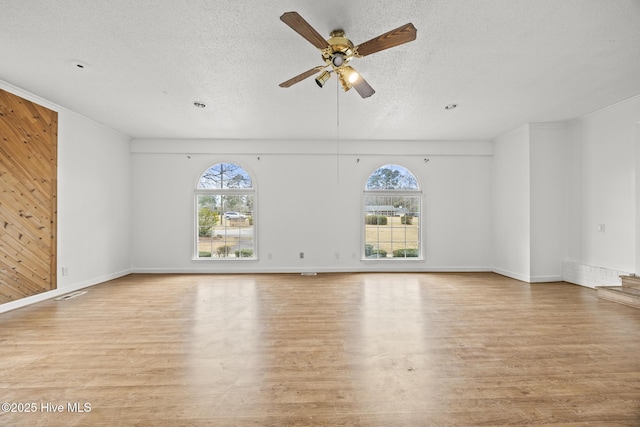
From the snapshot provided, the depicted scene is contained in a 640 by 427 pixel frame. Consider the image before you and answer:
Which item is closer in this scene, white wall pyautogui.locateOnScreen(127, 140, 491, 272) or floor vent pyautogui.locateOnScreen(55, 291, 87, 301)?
floor vent pyautogui.locateOnScreen(55, 291, 87, 301)

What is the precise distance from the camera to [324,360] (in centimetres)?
220

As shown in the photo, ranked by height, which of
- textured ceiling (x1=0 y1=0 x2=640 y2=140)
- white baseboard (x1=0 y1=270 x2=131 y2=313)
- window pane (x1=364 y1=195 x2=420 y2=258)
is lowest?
white baseboard (x1=0 y1=270 x2=131 y2=313)

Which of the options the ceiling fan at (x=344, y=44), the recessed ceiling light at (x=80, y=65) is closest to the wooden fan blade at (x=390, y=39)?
the ceiling fan at (x=344, y=44)

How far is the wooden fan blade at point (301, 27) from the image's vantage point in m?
1.76

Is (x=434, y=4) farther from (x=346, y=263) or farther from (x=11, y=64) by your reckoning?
(x=346, y=263)

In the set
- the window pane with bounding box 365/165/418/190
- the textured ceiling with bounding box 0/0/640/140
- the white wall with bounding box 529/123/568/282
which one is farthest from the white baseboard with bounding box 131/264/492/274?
the textured ceiling with bounding box 0/0/640/140

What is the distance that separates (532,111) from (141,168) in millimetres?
7070

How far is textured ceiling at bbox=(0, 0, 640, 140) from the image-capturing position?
2117mm

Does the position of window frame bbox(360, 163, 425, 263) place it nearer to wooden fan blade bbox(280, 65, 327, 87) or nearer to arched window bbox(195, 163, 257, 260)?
arched window bbox(195, 163, 257, 260)

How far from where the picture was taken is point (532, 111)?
421 cm

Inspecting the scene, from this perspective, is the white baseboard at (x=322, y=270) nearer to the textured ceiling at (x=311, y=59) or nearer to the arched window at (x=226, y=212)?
the arched window at (x=226, y=212)

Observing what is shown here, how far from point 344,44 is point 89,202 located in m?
4.84

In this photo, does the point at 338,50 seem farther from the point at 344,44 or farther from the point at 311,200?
the point at 311,200

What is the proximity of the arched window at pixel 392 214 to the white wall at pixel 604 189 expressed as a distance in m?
2.56
